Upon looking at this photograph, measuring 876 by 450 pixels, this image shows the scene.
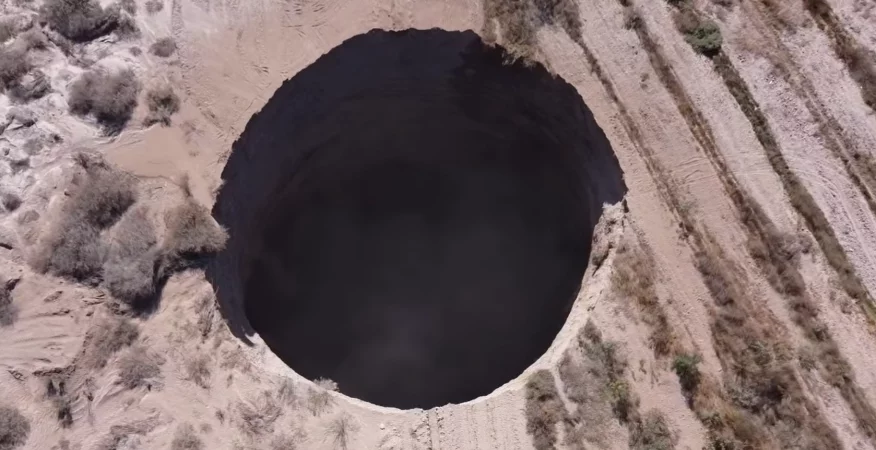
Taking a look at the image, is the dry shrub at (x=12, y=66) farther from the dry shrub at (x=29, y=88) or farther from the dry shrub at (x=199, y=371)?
the dry shrub at (x=199, y=371)

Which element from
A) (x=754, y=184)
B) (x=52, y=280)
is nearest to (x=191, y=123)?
(x=52, y=280)

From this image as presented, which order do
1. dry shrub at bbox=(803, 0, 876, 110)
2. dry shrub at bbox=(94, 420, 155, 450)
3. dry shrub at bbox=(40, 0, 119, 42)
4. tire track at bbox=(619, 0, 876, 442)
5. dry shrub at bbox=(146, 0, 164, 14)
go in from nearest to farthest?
dry shrub at bbox=(94, 420, 155, 450) → tire track at bbox=(619, 0, 876, 442) → dry shrub at bbox=(40, 0, 119, 42) → dry shrub at bbox=(146, 0, 164, 14) → dry shrub at bbox=(803, 0, 876, 110)

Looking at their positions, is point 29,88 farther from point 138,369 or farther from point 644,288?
point 644,288

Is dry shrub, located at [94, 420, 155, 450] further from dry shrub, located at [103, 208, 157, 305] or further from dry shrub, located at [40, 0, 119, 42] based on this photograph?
dry shrub, located at [40, 0, 119, 42]

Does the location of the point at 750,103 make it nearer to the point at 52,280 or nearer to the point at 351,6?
the point at 351,6

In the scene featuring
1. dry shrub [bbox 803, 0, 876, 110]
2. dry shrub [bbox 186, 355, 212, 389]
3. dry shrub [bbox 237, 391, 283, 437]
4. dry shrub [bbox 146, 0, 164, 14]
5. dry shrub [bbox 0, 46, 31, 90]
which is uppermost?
dry shrub [bbox 803, 0, 876, 110]

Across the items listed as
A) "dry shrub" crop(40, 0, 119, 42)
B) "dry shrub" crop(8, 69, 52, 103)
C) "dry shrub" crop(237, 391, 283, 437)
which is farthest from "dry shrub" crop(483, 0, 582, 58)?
"dry shrub" crop(8, 69, 52, 103)

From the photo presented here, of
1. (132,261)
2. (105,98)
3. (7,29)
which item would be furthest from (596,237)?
(7,29)
